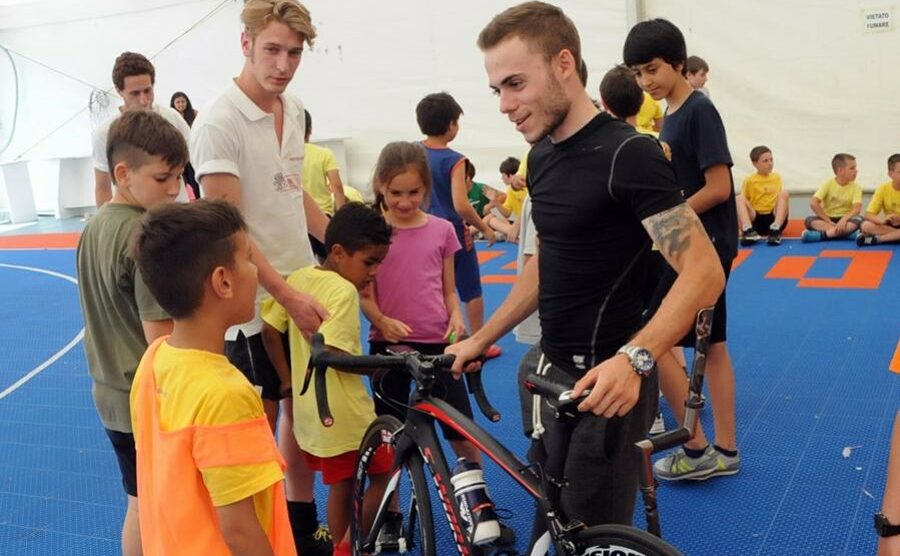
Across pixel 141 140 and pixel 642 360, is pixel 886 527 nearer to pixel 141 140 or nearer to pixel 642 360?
pixel 642 360

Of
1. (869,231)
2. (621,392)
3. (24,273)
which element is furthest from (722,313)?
(24,273)

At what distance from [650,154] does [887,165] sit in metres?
8.38

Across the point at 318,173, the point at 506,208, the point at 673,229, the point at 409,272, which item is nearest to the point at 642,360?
the point at 673,229

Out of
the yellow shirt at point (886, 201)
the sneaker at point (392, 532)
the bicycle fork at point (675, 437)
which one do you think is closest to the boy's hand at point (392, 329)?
the sneaker at point (392, 532)

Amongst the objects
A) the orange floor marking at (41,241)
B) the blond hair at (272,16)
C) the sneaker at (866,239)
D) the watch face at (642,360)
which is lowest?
the sneaker at (866,239)

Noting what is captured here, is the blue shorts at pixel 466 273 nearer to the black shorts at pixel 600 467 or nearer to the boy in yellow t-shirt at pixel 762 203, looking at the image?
the black shorts at pixel 600 467

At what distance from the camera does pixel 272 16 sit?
8.55 feet

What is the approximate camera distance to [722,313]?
342 cm

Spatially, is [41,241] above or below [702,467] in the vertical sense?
above

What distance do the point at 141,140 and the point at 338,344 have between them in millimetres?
815

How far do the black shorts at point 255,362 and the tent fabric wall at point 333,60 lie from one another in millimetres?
8127

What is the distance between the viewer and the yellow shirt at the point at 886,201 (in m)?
8.26

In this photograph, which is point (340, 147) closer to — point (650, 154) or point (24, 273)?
point (24, 273)

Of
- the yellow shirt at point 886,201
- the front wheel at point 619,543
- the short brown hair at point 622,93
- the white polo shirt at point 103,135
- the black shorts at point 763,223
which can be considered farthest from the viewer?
the black shorts at point 763,223
